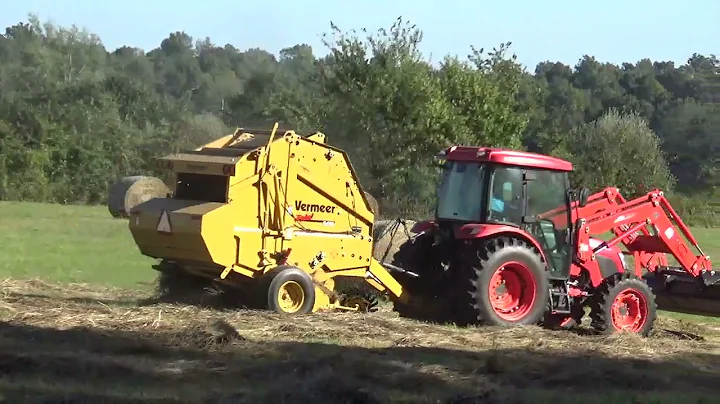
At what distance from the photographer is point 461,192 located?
13.0m

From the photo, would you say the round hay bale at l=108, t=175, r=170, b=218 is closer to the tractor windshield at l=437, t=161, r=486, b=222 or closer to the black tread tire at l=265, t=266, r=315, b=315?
the black tread tire at l=265, t=266, r=315, b=315

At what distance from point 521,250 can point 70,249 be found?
1333cm

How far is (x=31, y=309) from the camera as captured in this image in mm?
12227

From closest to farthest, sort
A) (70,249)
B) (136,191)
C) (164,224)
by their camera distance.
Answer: (164,224) → (70,249) → (136,191)

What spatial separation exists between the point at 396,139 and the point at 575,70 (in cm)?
6907

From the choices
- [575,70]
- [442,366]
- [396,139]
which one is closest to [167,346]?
[442,366]

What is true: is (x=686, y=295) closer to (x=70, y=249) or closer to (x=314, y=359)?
(x=314, y=359)

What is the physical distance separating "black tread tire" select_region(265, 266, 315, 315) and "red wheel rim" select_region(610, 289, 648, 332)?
3708 mm

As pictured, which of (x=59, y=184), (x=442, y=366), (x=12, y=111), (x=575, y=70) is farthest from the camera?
(x=575, y=70)

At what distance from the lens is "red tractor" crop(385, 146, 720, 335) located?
40.6 feet

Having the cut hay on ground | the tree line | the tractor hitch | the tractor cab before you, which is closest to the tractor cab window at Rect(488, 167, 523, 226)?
the tractor cab

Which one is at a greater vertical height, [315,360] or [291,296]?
[291,296]

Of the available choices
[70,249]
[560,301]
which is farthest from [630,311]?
[70,249]

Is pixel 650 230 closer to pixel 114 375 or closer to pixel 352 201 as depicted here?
pixel 352 201
